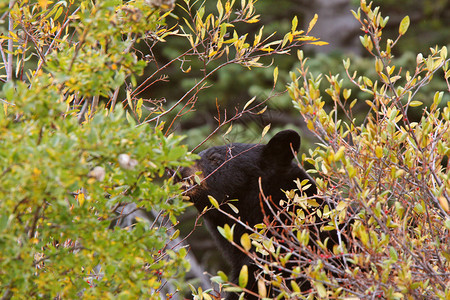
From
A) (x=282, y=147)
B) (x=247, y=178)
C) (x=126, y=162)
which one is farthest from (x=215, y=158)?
(x=126, y=162)

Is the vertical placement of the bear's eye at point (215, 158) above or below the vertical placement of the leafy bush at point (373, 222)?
below

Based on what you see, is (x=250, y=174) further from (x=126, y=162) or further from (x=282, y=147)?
(x=126, y=162)

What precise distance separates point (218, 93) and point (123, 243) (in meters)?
8.27

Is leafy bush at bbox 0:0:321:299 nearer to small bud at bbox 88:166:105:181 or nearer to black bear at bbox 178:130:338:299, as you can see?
small bud at bbox 88:166:105:181

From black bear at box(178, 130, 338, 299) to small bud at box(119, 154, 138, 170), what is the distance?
2.08 m

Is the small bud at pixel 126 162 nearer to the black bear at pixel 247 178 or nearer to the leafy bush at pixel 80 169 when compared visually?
the leafy bush at pixel 80 169

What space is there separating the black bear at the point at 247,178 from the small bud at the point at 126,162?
6.83 ft

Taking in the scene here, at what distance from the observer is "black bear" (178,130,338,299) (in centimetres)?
404

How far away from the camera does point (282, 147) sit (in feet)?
13.3

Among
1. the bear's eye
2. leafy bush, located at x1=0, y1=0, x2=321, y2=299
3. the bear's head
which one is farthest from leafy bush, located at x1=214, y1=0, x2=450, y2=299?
the bear's eye

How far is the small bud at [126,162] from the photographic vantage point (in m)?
1.89

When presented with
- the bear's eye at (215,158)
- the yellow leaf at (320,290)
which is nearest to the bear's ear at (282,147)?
the bear's eye at (215,158)

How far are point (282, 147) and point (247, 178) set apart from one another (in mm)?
359

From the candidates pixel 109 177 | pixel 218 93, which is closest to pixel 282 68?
pixel 218 93
